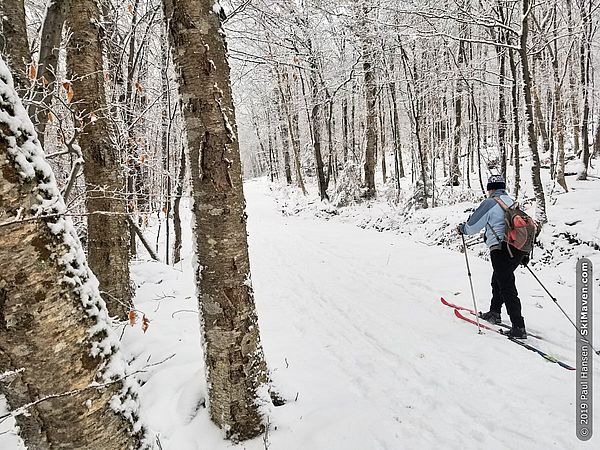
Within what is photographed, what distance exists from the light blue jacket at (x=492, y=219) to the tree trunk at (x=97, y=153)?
4.61m

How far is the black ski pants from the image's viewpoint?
15.6 ft

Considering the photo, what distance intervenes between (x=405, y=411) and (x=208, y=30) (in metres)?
3.64

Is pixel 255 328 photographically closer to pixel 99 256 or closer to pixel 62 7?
pixel 99 256

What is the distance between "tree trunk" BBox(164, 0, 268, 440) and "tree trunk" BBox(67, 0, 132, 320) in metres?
1.67

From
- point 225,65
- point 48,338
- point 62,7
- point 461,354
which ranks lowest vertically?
point 461,354

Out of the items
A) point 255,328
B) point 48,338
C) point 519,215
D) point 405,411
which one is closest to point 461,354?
point 405,411

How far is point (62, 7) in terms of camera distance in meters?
2.92

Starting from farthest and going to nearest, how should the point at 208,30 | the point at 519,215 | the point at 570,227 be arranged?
1. the point at 570,227
2. the point at 519,215
3. the point at 208,30

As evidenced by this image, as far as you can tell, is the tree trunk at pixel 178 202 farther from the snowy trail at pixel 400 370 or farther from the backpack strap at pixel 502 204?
the backpack strap at pixel 502 204

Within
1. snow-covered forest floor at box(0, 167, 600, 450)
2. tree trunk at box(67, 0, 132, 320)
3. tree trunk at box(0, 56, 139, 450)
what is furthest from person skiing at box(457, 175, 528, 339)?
tree trunk at box(0, 56, 139, 450)

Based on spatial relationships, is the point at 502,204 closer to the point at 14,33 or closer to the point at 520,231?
the point at 520,231

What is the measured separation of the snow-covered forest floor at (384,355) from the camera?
315 centimetres

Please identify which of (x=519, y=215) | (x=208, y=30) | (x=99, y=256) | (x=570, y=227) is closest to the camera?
(x=208, y=30)

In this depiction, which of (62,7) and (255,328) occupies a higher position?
(62,7)
